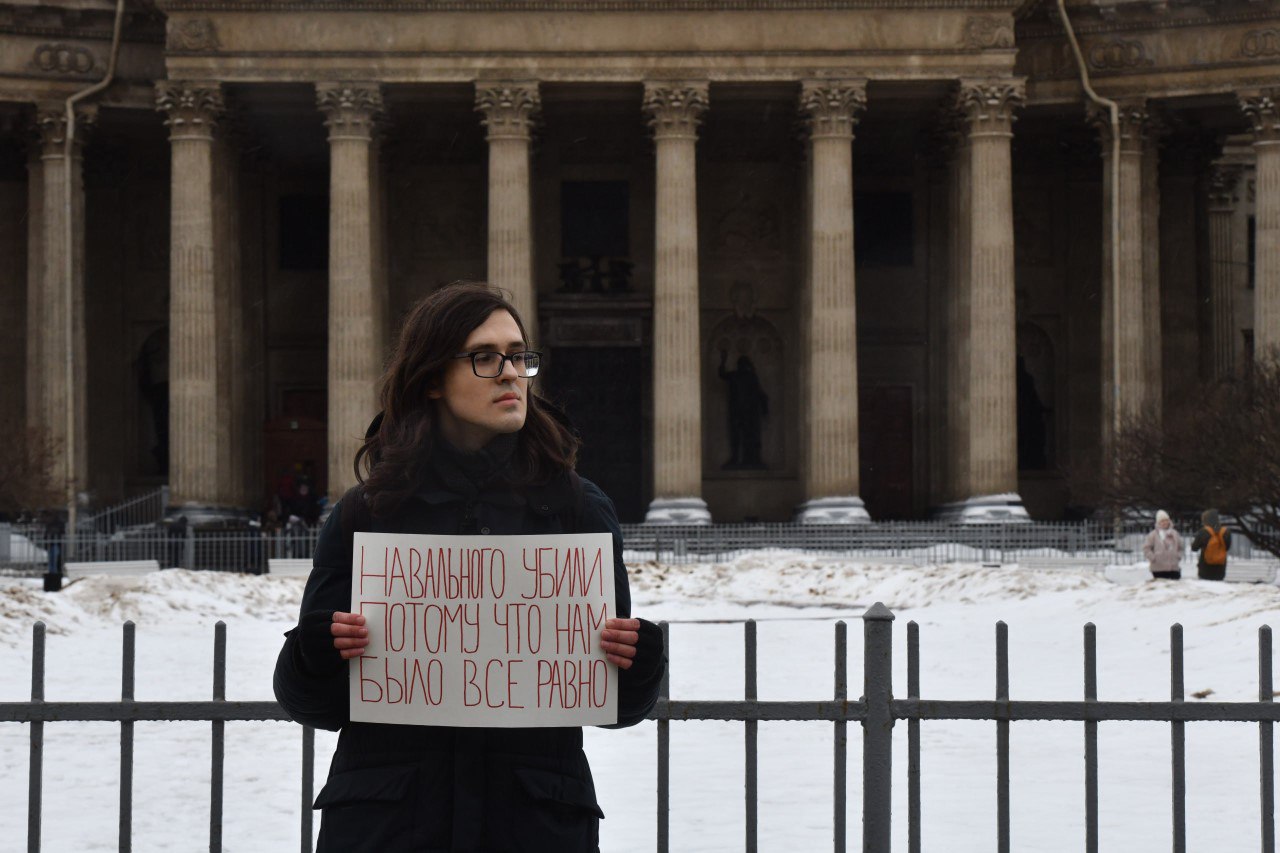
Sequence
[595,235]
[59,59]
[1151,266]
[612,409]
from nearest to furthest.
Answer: [59,59]
[1151,266]
[612,409]
[595,235]

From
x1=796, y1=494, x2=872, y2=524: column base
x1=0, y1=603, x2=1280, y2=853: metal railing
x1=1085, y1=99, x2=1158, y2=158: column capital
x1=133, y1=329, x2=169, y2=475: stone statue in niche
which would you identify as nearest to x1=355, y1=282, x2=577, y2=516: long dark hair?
x1=0, y1=603, x2=1280, y2=853: metal railing

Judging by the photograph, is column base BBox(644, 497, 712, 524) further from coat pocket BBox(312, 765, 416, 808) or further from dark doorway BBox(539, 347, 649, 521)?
coat pocket BBox(312, 765, 416, 808)

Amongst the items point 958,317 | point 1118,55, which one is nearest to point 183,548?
point 958,317

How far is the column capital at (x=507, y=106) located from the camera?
4231cm

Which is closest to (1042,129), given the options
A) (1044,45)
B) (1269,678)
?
(1044,45)

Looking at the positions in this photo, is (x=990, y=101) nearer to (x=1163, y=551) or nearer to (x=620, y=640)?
(x=1163, y=551)

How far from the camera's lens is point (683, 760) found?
555 inches

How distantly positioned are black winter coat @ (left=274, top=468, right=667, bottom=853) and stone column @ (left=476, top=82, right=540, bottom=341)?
3705cm

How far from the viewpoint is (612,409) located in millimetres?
48969

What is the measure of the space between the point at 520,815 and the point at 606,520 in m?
0.85

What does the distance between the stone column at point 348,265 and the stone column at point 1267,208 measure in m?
19.5

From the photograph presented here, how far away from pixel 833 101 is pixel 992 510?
9610 millimetres

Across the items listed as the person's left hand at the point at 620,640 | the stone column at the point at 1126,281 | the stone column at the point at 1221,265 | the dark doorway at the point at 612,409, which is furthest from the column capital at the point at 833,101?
the person's left hand at the point at 620,640

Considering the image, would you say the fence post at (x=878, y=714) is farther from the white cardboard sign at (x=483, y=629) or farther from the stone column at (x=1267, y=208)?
the stone column at (x=1267, y=208)
